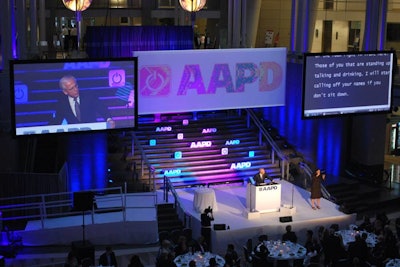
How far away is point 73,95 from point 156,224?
3874 mm

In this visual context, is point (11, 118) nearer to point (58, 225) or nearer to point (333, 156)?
point (58, 225)

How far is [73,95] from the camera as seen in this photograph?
1709cm

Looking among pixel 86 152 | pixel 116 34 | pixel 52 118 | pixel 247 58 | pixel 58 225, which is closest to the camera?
pixel 58 225

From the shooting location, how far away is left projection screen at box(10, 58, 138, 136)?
53.8 ft

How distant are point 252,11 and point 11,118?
15778 mm

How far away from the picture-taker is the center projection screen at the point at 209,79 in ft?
63.9

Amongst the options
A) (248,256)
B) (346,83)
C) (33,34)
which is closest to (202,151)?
(346,83)

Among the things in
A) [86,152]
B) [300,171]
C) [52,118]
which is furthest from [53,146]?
[300,171]

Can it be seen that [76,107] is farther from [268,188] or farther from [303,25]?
[303,25]

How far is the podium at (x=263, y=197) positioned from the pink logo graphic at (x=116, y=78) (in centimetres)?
424

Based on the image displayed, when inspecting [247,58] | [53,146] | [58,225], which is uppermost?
[247,58]

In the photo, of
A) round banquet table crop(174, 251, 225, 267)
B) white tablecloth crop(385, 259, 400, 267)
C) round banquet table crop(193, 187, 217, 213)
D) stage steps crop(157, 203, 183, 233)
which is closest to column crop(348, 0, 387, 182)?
round banquet table crop(193, 187, 217, 213)

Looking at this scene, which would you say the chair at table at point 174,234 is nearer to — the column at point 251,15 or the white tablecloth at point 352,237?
the white tablecloth at point 352,237

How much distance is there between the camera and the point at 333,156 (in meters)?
22.1
